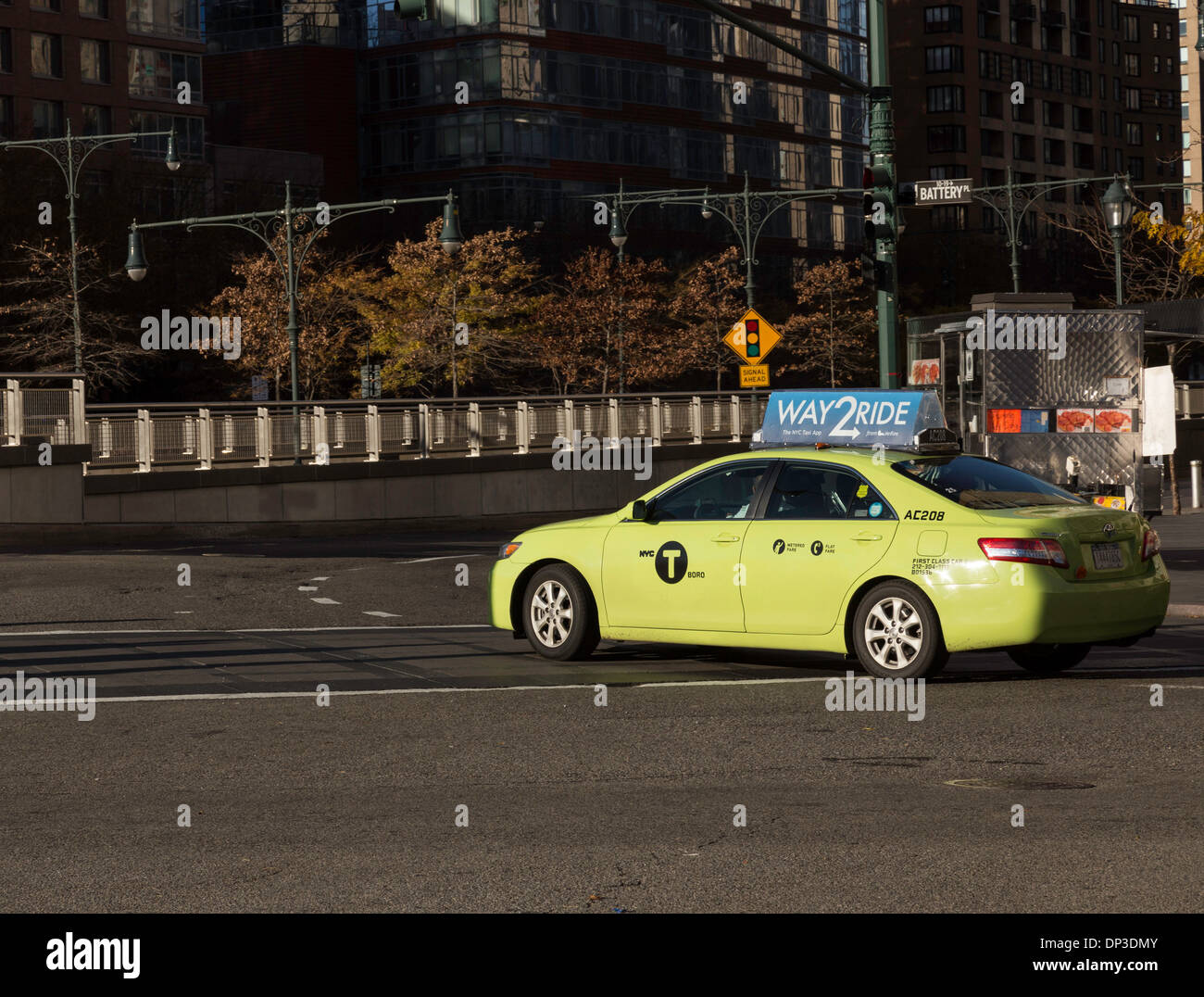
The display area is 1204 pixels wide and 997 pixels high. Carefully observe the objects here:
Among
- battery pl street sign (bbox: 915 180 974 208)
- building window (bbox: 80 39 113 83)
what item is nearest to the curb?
battery pl street sign (bbox: 915 180 974 208)

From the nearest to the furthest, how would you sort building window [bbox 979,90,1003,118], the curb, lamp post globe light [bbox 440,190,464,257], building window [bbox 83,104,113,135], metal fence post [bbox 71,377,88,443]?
the curb → metal fence post [bbox 71,377,88,443] → lamp post globe light [bbox 440,190,464,257] → building window [bbox 83,104,113,135] → building window [bbox 979,90,1003,118]

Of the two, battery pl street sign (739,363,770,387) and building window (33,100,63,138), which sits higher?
building window (33,100,63,138)

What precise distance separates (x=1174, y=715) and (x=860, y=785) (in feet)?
9.14

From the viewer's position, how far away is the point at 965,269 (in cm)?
10556

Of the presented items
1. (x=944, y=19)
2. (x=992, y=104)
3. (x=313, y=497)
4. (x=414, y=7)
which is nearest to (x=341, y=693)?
(x=414, y=7)

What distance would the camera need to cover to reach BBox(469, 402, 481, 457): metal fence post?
127 ft

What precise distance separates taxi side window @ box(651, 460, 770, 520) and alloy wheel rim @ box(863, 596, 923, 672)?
4.04 ft

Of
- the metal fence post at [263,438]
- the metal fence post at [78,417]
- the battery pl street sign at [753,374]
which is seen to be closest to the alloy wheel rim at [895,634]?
the battery pl street sign at [753,374]

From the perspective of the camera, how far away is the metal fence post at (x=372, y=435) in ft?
121

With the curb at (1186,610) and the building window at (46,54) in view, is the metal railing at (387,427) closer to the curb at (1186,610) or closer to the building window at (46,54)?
the curb at (1186,610)

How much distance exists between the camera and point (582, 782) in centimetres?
848

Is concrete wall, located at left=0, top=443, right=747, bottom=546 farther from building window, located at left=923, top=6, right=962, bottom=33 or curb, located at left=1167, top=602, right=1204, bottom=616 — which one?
building window, located at left=923, top=6, right=962, bottom=33

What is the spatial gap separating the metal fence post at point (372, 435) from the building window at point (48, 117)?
175ft
